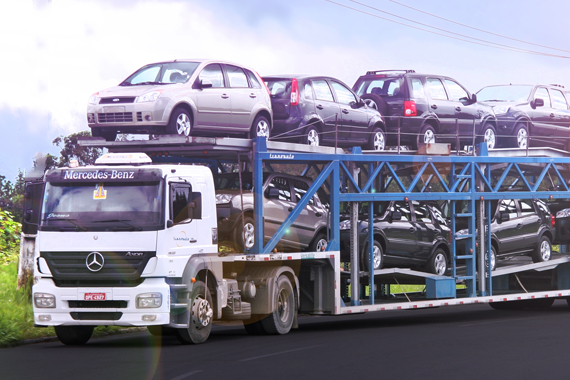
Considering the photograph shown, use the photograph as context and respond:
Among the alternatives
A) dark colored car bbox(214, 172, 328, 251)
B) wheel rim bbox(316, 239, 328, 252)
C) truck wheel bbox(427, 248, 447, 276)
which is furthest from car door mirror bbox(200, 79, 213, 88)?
truck wheel bbox(427, 248, 447, 276)

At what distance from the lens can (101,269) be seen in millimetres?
11859

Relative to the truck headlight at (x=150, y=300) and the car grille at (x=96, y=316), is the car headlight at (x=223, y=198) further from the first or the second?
the car grille at (x=96, y=316)

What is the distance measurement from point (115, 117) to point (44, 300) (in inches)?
128

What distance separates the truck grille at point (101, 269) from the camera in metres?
11.8

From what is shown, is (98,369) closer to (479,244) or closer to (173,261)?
(173,261)

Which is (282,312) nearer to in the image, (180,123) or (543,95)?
(180,123)

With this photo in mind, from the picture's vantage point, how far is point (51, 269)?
12.1 metres

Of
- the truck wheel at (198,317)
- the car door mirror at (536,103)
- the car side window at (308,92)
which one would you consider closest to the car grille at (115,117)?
the truck wheel at (198,317)

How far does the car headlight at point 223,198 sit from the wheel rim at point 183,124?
1.36 metres

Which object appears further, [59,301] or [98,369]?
[59,301]

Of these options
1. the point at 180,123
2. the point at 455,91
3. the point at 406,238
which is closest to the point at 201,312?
the point at 180,123

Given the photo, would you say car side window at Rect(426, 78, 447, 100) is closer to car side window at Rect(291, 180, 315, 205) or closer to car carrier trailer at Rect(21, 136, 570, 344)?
car carrier trailer at Rect(21, 136, 570, 344)

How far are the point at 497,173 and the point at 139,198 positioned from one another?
8151 millimetres

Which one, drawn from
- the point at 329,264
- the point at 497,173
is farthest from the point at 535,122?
the point at 329,264
